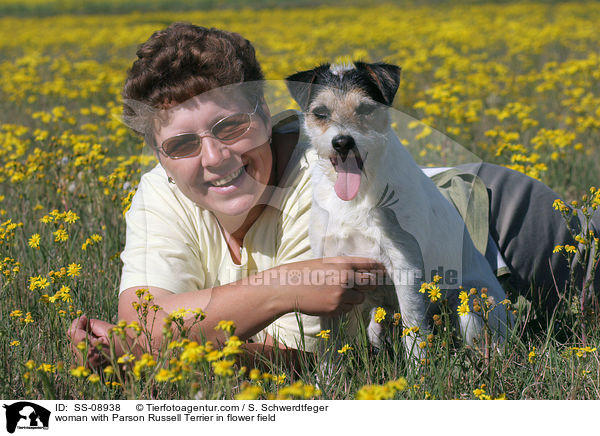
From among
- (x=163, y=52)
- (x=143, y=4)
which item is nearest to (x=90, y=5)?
(x=143, y=4)

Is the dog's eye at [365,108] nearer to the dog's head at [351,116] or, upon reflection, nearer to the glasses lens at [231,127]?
the dog's head at [351,116]

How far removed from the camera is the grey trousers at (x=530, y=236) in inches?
133

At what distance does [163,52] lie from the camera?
2826 mm

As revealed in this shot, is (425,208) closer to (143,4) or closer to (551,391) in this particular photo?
(551,391)

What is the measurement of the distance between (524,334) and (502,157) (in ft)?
8.14

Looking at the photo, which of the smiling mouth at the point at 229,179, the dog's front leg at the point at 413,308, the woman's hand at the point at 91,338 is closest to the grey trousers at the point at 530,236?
Answer: the dog's front leg at the point at 413,308

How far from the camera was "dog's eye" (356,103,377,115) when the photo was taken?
2549 mm

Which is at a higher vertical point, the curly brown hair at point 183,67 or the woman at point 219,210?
the curly brown hair at point 183,67

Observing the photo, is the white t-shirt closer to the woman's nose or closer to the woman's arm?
the woman's arm
